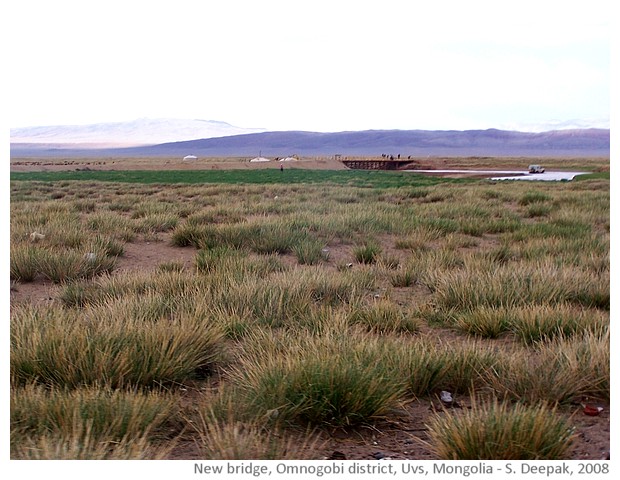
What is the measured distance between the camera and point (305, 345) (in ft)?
11.7

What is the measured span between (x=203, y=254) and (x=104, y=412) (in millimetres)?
4648

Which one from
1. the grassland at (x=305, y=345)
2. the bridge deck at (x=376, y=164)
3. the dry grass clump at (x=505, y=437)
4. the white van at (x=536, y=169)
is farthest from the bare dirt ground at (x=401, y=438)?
the white van at (x=536, y=169)

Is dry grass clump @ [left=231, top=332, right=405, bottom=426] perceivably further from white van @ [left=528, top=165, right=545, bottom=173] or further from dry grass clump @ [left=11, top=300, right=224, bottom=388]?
white van @ [left=528, top=165, right=545, bottom=173]

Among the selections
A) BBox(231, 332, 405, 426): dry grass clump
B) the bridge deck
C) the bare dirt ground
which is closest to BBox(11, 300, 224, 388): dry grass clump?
the bare dirt ground

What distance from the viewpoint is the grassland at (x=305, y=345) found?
2.68 m

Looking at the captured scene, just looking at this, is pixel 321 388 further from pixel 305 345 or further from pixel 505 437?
pixel 505 437

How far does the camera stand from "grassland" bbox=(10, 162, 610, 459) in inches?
106

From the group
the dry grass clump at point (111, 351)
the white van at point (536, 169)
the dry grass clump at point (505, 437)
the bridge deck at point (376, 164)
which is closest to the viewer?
the dry grass clump at point (505, 437)

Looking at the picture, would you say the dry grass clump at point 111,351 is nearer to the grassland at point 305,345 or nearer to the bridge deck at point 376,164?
the grassland at point 305,345

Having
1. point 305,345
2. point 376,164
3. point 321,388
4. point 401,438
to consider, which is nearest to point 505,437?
point 401,438

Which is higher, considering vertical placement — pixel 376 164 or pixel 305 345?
pixel 376 164

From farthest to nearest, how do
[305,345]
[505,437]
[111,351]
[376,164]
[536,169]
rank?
[376,164]
[536,169]
[305,345]
[111,351]
[505,437]

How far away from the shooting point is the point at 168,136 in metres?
7.37

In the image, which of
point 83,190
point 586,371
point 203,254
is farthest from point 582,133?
point 83,190
